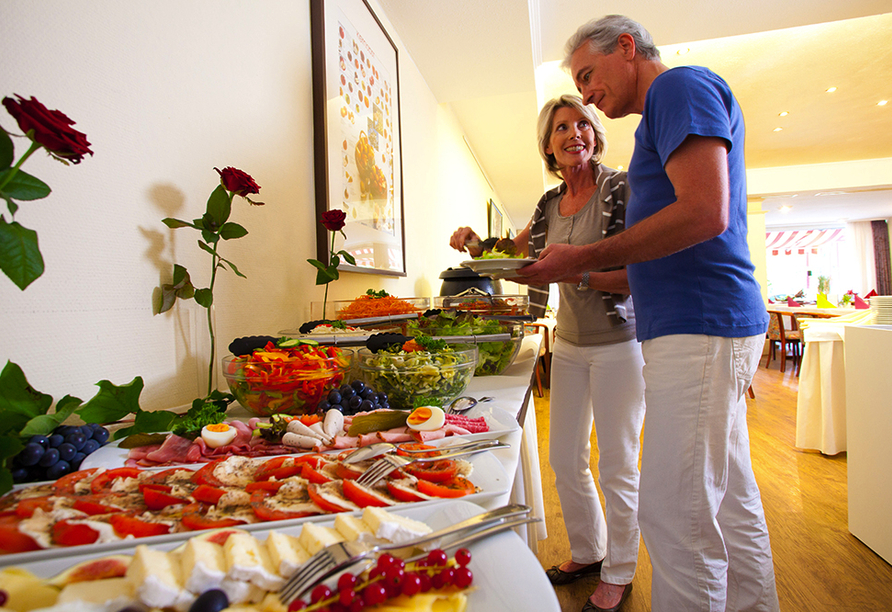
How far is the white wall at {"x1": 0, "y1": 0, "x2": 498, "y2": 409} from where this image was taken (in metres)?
0.85

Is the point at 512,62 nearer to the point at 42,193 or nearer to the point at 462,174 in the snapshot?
the point at 462,174

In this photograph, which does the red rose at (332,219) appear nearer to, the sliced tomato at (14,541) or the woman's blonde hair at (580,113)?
the woman's blonde hair at (580,113)

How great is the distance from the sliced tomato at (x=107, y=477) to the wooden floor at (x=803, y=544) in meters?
1.62

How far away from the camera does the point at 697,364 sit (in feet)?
3.67

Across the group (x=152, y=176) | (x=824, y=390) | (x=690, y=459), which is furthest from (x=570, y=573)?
(x=824, y=390)

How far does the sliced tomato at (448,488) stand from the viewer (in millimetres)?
615

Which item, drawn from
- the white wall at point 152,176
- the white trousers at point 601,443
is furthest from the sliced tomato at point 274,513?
the white trousers at point 601,443

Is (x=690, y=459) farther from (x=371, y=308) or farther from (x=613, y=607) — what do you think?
(x=371, y=308)

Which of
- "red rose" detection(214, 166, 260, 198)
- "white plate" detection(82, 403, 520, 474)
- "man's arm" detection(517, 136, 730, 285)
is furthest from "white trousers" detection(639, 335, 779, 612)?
"red rose" detection(214, 166, 260, 198)

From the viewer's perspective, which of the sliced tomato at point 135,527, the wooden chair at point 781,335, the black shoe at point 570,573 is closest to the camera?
the sliced tomato at point 135,527

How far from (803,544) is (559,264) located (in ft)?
6.48

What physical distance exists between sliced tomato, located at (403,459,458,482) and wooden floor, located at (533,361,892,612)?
4.55 ft

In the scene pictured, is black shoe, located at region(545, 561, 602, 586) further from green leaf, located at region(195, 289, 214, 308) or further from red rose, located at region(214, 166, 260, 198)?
red rose, located at region(214, 166, 260, 198)

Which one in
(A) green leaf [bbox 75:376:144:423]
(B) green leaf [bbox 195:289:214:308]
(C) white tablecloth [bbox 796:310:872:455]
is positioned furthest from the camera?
(C) white tablecloth [bbox 796:310:872:455]
